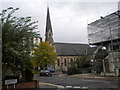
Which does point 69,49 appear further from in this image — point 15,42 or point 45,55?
point 15,42

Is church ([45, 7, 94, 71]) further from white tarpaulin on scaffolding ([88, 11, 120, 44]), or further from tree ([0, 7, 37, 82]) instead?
tree ([0, 7, 37, 82])

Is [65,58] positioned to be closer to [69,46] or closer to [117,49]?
[69,46]

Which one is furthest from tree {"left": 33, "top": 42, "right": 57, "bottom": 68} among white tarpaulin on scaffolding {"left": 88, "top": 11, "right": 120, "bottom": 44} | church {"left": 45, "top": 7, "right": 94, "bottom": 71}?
church {"left": 45, "top": 7, "right": 94, "bottom": 71}

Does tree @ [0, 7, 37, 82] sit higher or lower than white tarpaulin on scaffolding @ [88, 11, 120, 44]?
lower

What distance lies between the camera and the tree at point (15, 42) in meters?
10.9

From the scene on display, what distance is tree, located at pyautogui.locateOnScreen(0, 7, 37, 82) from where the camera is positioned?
35.9ft

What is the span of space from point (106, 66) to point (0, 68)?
78.2 feet

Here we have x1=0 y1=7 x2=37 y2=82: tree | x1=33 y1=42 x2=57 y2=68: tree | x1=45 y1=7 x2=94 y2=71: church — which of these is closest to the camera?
x1=0 y1=7 x2=37 y2=82: tree

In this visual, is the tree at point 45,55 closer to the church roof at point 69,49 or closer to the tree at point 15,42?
the church roof at point 69,49

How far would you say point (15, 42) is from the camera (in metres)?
11.1

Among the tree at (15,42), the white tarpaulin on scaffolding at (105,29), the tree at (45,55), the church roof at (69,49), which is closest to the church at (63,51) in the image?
the church roof at (69,49)

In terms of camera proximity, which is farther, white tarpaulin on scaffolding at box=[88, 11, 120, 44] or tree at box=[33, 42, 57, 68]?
tree at box=[33, 42, 57, 68]

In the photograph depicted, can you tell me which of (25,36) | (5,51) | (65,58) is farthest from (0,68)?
(65,58)

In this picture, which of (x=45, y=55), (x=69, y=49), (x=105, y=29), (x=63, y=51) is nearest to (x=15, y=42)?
(x=105, y=29)
